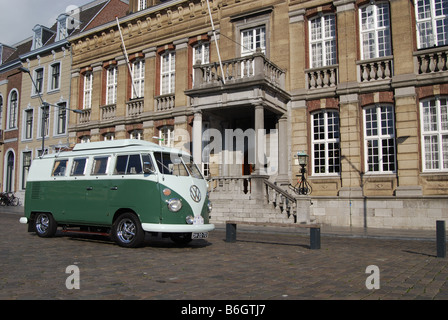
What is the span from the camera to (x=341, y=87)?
17969 millimetres

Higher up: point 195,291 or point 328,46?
point 328,46

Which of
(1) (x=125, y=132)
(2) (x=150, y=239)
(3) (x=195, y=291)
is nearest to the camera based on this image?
(3) (x=195, y=291)

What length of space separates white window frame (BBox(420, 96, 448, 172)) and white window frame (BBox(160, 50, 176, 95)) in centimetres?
1363

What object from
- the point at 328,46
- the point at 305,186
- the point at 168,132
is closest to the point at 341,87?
the point at 328,46

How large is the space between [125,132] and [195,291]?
2128 centimetres

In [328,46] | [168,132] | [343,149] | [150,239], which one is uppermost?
[328,46]

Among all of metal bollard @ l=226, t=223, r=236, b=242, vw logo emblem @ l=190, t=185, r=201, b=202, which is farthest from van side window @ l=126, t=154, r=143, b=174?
metal bollard @ l=226, t=223, r=236, b=242

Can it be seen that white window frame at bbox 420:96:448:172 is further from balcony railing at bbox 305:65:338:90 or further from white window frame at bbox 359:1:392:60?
balcony railing at bbox 305:65:338:90

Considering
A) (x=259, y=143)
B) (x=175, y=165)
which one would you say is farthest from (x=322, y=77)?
(x=175, y=165)

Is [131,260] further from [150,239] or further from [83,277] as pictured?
[150,239]

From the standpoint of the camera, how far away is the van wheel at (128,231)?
9.71 meters

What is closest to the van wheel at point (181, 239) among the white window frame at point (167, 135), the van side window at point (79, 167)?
the van side window at point (79, 167)

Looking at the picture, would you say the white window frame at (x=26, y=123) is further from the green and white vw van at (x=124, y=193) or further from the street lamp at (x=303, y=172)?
the street lamp at (x=303, y=172)

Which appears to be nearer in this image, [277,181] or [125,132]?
[277,181]
